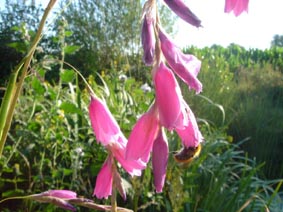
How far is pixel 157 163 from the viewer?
0.50 metres

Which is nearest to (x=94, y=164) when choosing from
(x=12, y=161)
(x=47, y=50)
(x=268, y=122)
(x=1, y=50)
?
(x=12, y=161)

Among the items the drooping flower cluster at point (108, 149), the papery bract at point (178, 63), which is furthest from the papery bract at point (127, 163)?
the papery bract at point (178, 63)

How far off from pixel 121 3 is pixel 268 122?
579 centimetres

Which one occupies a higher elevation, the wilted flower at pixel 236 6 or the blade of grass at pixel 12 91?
the wilted flower at pixel 236 6

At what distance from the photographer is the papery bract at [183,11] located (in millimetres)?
483

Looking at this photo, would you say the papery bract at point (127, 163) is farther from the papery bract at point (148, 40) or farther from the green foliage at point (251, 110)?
the green foliage at point (251, 110)

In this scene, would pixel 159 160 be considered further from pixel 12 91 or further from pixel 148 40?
pixel 12 91

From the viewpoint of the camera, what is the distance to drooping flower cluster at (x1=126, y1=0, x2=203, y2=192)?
49 centimetres

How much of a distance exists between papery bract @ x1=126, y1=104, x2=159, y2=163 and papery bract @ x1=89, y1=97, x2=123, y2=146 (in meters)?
0.16

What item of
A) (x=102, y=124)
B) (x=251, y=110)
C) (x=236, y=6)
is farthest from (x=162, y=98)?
(x=251, y=110)

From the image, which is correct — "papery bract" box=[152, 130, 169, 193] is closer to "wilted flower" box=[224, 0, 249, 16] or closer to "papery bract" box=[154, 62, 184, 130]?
"papery bract" box=[154, 62, 184, 130]

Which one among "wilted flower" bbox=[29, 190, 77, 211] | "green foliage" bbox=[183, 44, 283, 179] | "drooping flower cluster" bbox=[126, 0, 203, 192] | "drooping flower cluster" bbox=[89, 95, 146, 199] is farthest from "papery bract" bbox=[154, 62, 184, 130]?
"green foliage" bbox=[183, 44, 283, 179]

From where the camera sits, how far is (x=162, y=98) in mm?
493

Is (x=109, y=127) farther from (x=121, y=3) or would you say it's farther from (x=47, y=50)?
(x=121, y=3)
